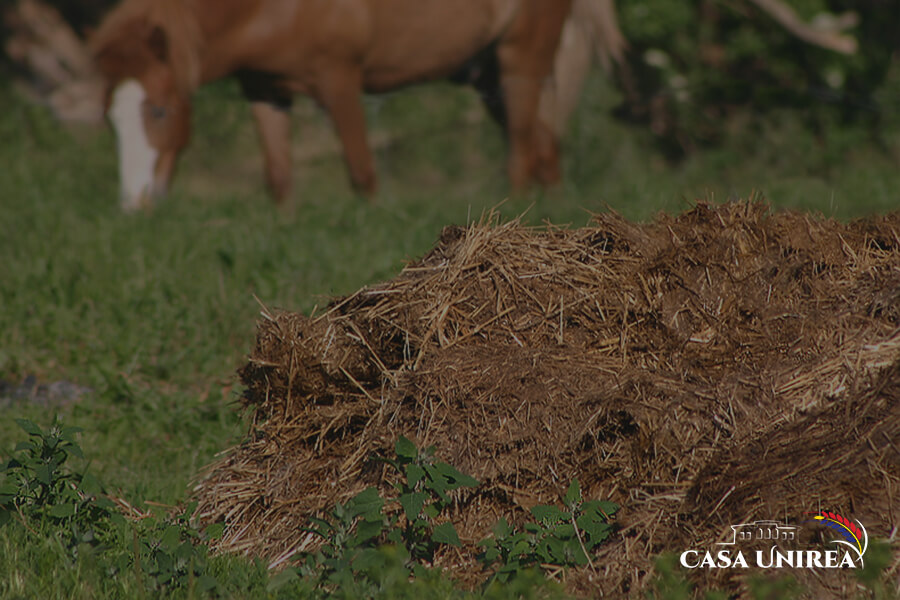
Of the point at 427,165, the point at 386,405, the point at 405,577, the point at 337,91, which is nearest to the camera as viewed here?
the point at 405,577

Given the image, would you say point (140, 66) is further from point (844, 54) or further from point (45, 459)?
point (844, 54)

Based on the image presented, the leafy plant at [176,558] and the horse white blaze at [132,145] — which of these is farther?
the horse white blaze at [132,145]

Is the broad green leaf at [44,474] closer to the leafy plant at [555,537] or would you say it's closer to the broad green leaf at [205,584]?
the broad green leaf at [205,584]

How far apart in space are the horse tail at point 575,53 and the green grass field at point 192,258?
602 mm

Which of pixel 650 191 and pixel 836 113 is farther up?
pixel 650 191

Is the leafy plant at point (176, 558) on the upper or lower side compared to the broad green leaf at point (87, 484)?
lower

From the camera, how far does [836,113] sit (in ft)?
32.1

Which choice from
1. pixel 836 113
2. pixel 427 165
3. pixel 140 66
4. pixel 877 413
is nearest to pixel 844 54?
pixel 836 113

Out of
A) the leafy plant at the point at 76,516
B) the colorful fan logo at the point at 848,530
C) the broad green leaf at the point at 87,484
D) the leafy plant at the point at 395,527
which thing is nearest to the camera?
the colorful fan logo at the point at 848,530

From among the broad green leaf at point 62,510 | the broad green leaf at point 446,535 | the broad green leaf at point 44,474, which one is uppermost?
the broad green leaf at point 44,474

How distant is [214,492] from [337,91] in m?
5.08

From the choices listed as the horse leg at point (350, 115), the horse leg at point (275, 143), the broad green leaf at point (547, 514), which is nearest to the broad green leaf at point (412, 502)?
the broad green leaf at point (547, 514)

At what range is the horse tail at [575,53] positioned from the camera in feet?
30.1

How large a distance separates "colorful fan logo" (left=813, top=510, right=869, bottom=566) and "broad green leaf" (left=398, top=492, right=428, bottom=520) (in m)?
1.12
